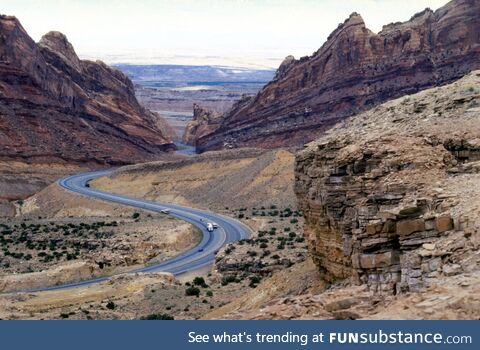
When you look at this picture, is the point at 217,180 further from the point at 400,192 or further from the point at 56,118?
the point at 400,192

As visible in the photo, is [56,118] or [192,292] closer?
[192,292]

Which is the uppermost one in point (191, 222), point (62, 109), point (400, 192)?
point (400, 192)

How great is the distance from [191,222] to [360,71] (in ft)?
166

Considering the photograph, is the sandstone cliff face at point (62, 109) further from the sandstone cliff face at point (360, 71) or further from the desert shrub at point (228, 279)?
the desert shrub at point (228, 279)

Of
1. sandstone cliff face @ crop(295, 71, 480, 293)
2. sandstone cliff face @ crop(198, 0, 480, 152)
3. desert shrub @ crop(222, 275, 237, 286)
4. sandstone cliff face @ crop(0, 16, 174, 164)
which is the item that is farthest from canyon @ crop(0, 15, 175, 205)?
sandstone cliff face @ crop(295, 71, 480, 293)

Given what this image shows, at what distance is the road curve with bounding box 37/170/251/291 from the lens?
168ft

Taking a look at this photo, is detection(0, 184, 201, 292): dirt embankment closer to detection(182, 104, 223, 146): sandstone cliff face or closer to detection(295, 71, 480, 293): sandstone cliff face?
detection(295, 71, 480, 293): sandstone cliff face

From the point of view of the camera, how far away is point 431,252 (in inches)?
607

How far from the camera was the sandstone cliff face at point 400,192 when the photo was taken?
1565 centimetres

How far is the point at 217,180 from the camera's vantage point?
313 ft

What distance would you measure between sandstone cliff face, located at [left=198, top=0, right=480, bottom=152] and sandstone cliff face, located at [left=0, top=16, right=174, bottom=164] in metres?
18.8

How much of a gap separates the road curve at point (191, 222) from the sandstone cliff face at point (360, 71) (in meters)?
29.0

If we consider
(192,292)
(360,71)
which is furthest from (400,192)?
(360,71)

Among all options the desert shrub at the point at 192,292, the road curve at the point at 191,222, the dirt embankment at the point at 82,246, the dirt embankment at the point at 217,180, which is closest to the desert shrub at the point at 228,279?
the desert shrub at the point at 192,292
